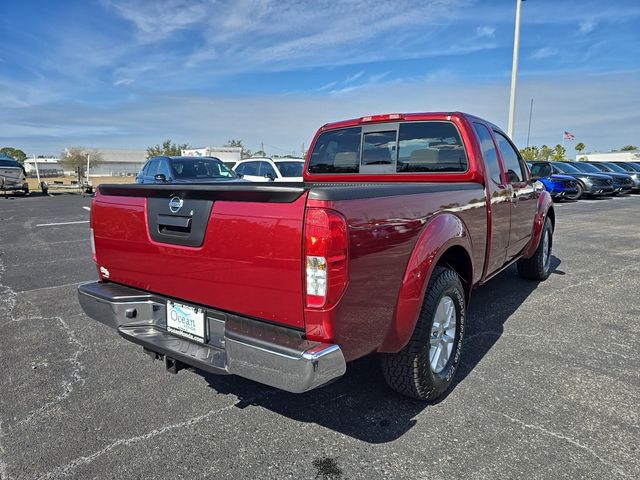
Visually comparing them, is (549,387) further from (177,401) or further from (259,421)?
(177,401)

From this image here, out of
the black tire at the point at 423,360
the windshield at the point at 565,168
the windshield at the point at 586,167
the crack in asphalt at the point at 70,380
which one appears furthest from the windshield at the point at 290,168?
the windshield at the point at 586,167

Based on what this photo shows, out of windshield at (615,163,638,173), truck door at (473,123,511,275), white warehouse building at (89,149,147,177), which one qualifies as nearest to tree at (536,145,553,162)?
windshield at (615,163,638,173)

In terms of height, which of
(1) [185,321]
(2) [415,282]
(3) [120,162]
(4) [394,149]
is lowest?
(1) [185,321]

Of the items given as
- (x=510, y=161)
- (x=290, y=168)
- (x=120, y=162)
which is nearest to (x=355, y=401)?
(x=510, y=161)

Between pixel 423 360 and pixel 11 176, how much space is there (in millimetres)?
24888

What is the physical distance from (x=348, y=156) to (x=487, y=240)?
1.62 meters

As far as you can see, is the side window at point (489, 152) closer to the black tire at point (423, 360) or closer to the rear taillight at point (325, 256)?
the black tire at point (423, 360)

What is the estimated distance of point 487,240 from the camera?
12.3ft

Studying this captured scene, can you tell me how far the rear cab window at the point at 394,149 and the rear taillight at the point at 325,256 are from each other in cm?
218

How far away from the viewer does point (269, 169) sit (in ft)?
43.8

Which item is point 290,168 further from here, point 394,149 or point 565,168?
point 565,168

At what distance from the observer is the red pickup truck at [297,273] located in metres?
2.04

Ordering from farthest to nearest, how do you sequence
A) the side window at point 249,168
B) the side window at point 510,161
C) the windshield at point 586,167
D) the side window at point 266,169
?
the windshield at point 586,167 < the side window at point 249,168 < the side window at point 266,169 < the side window at point 510,161

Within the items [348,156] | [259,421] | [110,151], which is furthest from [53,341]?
[110,151]
